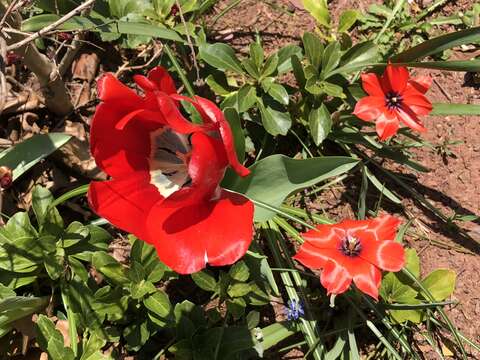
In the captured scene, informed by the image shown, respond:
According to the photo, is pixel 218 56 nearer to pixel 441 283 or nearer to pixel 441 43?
pixel 441 43

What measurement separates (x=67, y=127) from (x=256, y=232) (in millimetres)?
857

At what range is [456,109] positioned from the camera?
5.96 ft

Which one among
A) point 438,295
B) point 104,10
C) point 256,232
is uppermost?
point 104,10

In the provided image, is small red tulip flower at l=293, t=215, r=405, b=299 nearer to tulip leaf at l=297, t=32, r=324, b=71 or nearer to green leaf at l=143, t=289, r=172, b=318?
green leaf at l=143, t=289, r=172, b=318

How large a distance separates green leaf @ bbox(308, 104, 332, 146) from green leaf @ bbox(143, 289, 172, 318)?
0.77 m

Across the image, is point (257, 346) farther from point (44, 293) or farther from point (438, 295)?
point (44, 293)

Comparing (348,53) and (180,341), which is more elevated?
(348,53)

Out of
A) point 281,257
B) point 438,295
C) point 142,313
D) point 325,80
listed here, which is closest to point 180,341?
point 142,313

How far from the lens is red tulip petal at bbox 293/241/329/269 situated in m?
1.46

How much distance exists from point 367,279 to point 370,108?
638 mm

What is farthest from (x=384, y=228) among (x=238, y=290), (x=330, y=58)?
(x=330, y=58)

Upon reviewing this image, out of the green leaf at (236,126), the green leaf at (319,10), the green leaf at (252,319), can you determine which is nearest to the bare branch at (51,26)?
the green leaf at (236,126)

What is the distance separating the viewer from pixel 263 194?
145 centimetres

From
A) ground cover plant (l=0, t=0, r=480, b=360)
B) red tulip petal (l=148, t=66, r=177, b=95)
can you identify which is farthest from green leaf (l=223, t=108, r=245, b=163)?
red tulip petal (l=148, t=66, r=177, b=95)
